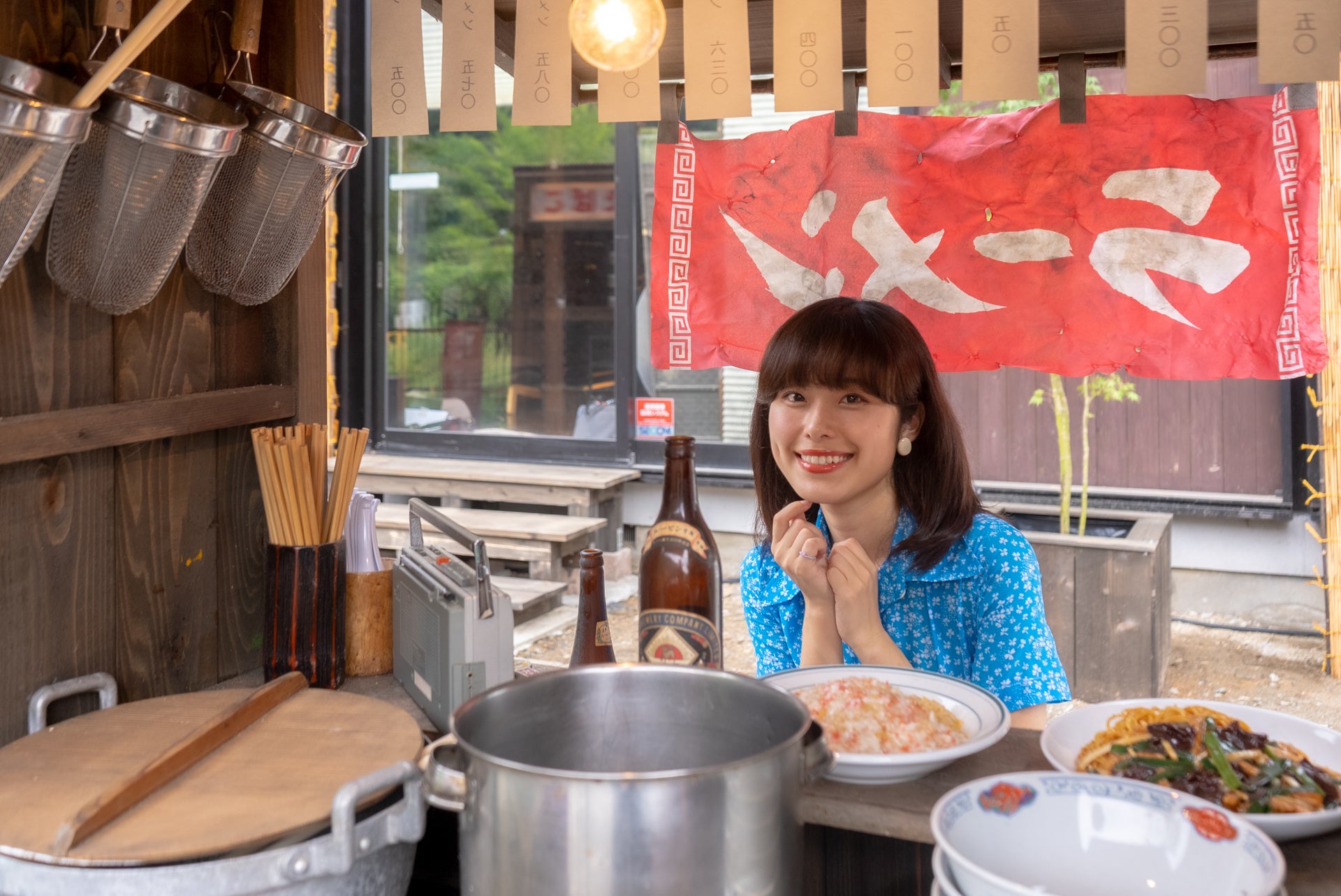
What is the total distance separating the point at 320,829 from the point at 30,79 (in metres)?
0.99

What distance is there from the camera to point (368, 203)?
7.68 metres

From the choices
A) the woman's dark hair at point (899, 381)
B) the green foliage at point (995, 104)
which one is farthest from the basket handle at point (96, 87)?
the green foliage at point (995, 104)

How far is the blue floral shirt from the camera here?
2271 millimetres

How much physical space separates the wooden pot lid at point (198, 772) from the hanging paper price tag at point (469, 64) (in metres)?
1.21

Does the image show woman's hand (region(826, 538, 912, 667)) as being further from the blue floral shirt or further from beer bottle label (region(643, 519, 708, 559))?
beer bottle label (region(643, 519, 708, 559))

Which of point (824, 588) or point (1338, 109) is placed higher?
point (1338, 109)

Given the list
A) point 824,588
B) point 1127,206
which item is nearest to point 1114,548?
point 1127,206

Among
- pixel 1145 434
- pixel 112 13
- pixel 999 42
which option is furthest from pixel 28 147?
pixel 1145 434

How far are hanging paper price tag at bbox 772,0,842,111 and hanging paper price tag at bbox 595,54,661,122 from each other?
0.26 m

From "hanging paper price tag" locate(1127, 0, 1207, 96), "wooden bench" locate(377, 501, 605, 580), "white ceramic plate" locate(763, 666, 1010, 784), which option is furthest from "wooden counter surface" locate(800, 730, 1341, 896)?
"wooden bench" locate(377, 501, 605, 580)

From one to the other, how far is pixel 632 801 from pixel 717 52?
5.38 feet

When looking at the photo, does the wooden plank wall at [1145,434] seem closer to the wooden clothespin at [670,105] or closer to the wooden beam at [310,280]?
the wooden clothespin at [670,105]

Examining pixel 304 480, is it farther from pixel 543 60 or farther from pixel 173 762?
pixel 543 60

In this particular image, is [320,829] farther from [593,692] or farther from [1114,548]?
[1114,548]
